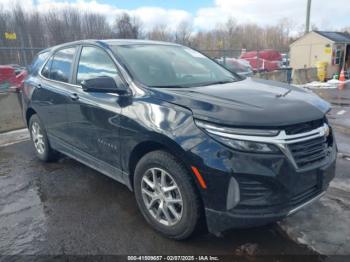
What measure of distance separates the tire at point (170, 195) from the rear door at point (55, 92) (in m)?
1.61

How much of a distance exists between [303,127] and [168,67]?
1.64 metres

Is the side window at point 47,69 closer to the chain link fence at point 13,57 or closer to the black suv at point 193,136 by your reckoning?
the black suv at point 193,136

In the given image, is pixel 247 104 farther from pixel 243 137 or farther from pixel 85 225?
pixel 85 225

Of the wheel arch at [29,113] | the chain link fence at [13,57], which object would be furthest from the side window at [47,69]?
the chain link fence at [13,57]

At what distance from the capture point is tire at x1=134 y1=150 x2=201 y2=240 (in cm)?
251

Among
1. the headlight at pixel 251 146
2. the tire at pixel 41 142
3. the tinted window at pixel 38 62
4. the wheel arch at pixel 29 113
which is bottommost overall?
the tire at pixel 41 142

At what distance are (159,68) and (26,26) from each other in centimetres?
4013

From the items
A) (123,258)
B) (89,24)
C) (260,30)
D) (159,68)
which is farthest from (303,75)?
(260,30)

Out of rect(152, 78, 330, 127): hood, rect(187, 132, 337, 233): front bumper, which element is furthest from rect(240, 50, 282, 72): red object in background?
rect(187, 132, 337, 233): front bumper

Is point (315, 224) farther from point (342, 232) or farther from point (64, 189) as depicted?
point (64, 189)

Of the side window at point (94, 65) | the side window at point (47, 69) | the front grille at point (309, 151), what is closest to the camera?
the front grille at point (309, 151)

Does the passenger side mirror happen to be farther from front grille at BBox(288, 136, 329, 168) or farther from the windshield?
front grille at BBox(288, 136, 329, 168)

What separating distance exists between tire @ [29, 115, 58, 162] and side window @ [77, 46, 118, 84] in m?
1.41

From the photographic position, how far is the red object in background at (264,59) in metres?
21.3
